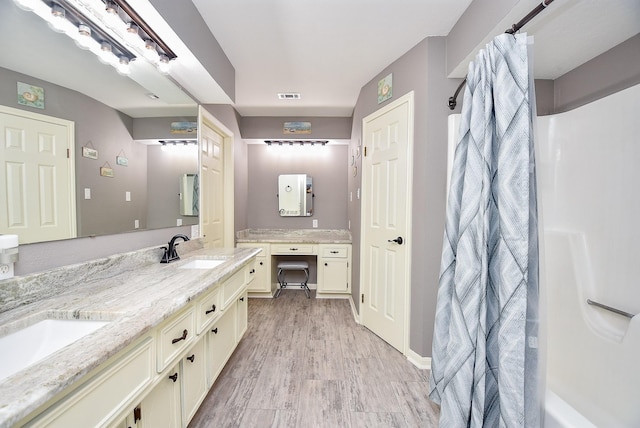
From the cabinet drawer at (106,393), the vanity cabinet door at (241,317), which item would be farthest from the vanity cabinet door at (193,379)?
the vanity cabinet door at (241,317)

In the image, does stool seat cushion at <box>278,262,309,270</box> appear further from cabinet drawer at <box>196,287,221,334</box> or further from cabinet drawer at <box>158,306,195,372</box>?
cabinet drawer at <box>158,306,195,372</box>

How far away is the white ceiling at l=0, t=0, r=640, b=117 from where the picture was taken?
42.4 inches

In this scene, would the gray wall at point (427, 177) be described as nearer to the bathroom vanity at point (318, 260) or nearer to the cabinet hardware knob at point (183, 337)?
the bathroom vanity at point (318, 260)

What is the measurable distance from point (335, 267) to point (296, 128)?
6.72 ft

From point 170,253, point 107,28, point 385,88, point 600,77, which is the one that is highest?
point 385,88

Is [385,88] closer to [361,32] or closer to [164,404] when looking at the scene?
[361,32]

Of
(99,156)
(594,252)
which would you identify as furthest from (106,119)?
(594,252)

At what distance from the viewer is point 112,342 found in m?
0.70

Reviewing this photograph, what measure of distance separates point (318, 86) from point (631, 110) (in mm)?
2283

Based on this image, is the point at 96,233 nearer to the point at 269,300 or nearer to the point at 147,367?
the point at 147,367

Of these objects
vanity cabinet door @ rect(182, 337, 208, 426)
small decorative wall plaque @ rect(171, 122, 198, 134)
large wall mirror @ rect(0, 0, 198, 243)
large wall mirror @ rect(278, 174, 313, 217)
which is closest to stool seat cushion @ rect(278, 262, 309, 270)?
large wall mirror @ rect(278, 174, 313, 217)

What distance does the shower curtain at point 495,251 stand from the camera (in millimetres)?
1005

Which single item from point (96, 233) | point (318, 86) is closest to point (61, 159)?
point (96, 233)

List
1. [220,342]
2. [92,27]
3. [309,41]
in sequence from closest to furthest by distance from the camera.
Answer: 1. [92,27]
2. [220,342]
3. [309,41]
